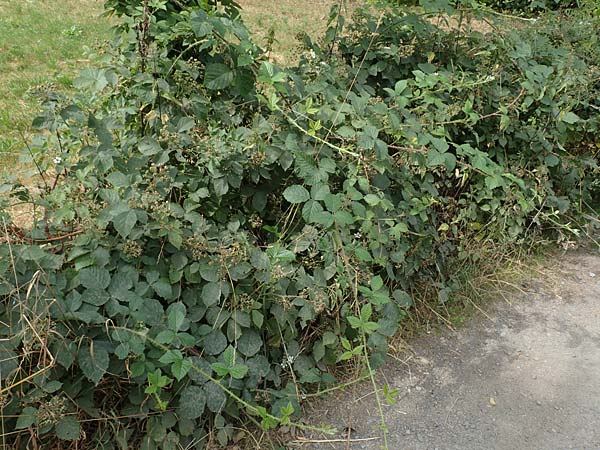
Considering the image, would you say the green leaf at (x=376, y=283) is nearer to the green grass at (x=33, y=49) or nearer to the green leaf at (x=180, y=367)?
the green leaf at (x=180, y=367)

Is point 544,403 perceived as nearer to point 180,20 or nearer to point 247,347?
point 247,347

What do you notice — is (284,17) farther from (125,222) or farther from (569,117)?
(125,222)

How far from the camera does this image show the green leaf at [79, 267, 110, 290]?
82.2 inches

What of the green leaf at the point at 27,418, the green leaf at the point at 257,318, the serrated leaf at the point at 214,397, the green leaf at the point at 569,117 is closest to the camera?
the green leaf at the point at 27,418

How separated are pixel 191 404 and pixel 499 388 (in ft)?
4.80

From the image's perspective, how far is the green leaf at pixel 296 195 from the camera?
244 cm

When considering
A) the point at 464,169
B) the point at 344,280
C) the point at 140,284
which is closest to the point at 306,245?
the point at 344,280

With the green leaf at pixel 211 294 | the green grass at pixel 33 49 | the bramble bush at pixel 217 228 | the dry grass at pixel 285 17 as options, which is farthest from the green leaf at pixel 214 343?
the dry grass at pixel 285 17

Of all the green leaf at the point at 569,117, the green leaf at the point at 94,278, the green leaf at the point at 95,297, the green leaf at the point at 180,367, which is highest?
the green leaf at the point at 569,117

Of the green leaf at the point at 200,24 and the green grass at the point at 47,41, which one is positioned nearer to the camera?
the green leaf at the point at 200,24

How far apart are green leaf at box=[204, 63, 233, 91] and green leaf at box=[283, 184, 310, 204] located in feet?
1.79

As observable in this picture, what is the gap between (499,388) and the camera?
2.84 metres

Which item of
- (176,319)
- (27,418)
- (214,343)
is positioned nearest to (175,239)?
(176,319)

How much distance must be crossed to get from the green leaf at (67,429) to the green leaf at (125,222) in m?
0.61
